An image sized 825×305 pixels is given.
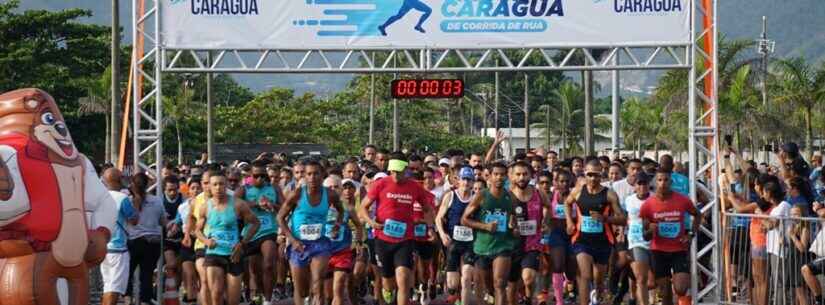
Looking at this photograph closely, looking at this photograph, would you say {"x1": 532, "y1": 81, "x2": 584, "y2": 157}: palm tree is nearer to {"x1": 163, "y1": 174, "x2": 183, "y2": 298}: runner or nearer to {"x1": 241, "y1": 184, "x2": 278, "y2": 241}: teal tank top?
{"x1": 163, "y1": 174, "x2": 183, "y2": 298}: runner

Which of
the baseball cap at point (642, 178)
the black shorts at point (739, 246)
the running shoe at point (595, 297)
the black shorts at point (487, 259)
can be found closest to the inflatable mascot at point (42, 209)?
the black shorts at point (487, 259)

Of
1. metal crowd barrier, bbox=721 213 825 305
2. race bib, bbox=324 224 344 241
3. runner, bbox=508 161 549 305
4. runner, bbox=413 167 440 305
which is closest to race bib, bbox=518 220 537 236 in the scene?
runner, bbox=508 161 549 305

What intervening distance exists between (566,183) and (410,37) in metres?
2.54

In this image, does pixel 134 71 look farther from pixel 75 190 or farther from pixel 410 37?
pixel 75 190

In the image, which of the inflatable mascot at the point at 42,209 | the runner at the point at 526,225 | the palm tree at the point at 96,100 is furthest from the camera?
the palm tree at the point at 96,100

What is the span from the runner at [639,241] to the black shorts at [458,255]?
5.69ft

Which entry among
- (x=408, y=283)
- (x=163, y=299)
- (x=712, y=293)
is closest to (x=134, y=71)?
(x=163, y=299)

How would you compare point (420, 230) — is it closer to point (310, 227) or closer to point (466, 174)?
point (466, 174)

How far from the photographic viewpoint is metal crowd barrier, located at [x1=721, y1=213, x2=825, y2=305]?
1484 cm

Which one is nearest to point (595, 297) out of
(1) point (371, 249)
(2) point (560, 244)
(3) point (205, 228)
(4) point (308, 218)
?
(2) point (560, 244)

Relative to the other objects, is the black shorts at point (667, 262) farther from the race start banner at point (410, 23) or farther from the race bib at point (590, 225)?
the race start banner at point (410, 23)

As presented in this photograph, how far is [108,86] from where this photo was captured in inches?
2029

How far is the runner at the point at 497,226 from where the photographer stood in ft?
50.6

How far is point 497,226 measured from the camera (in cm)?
1537
